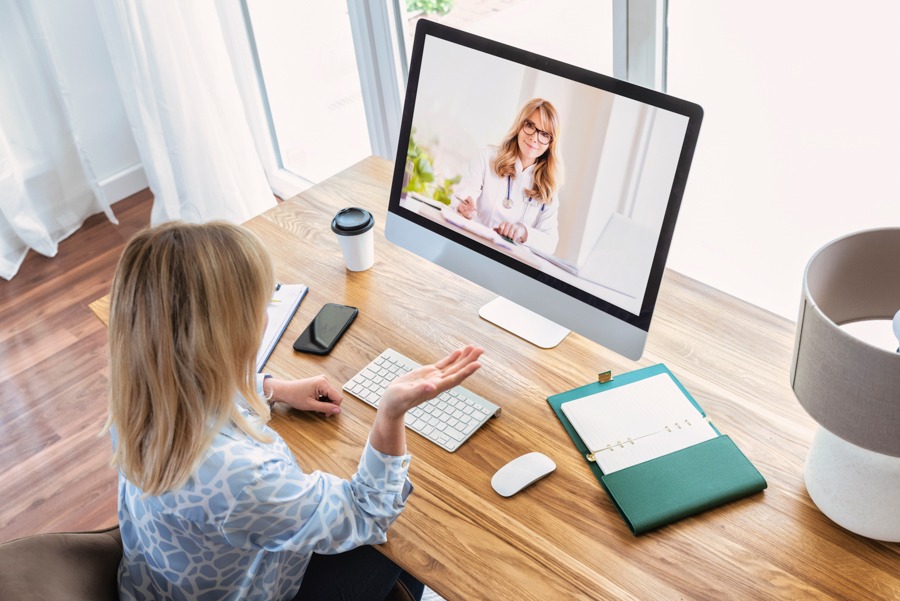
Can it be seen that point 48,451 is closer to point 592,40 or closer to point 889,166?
point 592,40

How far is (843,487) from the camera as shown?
3.61 feet

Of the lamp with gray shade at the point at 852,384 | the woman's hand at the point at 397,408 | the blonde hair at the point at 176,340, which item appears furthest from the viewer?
the woman's hand at the point at 397,408

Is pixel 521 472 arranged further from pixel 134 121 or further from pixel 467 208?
pixel 134 121

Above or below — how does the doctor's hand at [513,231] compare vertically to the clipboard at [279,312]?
above

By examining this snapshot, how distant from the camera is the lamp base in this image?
41.6 inches

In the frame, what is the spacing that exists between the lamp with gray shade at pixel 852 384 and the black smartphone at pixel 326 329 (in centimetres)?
82

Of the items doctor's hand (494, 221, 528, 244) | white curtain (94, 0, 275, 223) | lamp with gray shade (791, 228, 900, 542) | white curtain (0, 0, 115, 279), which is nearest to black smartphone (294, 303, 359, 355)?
doctor's hand (494, 221, 528, 244)

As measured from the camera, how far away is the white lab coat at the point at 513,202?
1318mm

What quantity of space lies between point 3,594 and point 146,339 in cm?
36

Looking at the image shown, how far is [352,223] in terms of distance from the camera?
161cm

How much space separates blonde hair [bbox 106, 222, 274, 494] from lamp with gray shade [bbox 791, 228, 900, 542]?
29.2 inches

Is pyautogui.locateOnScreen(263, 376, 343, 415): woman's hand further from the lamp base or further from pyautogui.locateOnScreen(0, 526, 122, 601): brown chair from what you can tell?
the lamp base

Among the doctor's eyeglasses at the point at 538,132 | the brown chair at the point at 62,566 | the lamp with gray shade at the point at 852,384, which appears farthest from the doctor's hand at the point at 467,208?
the brown chair at the point at 62,566

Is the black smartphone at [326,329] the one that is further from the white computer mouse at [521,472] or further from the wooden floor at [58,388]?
the wooden floor at [58,388]
